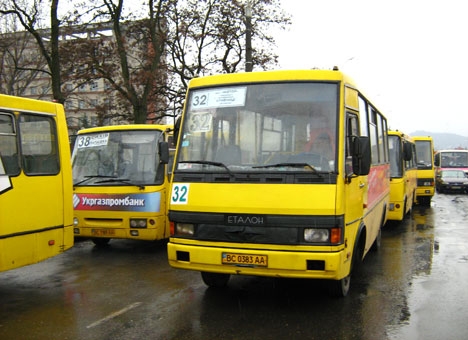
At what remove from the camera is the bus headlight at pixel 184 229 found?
219 inches

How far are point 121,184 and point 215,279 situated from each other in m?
3.41

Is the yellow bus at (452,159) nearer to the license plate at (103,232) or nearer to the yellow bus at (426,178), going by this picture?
the yellow bus at (426,178)

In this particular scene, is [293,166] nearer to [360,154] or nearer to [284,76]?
[360,154]

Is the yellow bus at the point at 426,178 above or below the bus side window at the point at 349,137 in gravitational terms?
below

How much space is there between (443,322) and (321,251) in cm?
163

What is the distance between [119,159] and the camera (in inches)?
372

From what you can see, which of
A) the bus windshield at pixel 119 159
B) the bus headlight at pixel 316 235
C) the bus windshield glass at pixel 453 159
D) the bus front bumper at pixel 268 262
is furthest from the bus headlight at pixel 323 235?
the bus windshield glass at pixel 453 159

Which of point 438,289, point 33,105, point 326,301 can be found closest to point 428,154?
point 438,289

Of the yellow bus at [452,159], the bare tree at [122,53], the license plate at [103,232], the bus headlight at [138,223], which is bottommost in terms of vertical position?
the license plate at [103,232]

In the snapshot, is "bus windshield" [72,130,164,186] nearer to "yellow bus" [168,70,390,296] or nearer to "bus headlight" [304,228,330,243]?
"yellow bus" [168,70,390,296]

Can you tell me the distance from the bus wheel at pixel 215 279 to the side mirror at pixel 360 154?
2373 mm

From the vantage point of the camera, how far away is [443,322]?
5.31m

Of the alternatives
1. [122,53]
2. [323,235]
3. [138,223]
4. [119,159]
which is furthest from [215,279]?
[122,53]

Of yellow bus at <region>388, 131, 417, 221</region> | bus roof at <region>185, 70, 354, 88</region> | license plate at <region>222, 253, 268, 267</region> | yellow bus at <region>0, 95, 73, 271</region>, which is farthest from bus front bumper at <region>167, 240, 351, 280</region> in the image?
yellow bus at <region>388, 131, 417, 221</region>
